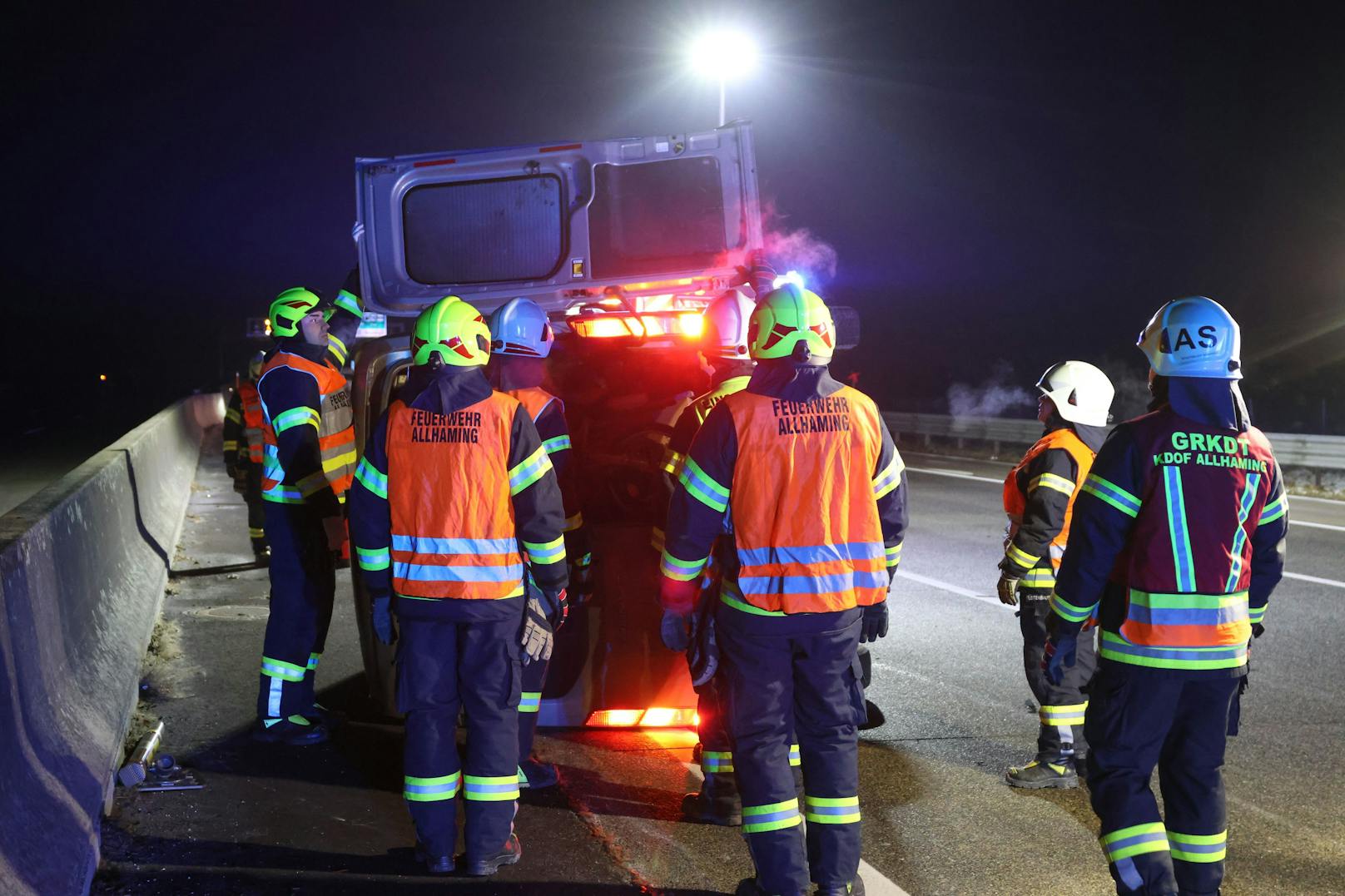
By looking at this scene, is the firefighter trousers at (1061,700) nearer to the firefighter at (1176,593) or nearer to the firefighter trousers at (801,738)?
the firefighter at (1176,593)

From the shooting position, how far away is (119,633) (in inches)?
223

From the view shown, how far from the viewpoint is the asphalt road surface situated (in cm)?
395

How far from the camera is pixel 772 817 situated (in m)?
3.71

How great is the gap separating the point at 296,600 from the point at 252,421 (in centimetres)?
371

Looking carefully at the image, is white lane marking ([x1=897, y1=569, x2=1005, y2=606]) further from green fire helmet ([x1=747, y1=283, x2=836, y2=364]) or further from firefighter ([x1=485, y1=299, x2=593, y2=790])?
green fire helmet ([x1=747, y1=283, x2=836, y2=364])

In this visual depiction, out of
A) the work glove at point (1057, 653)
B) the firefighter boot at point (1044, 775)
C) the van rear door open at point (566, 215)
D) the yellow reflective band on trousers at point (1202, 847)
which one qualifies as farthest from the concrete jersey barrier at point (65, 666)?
the firefighter boot at point (1044, 775)

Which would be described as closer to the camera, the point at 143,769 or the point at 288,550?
the point at 143,769

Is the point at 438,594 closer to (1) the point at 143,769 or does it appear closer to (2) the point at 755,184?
(1) the point at 143,769

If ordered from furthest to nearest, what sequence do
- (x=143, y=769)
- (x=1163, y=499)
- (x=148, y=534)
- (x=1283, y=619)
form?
1. (x=148, y=534)
2. (x=1283, y=619)
3. (x=143, y=769)
4. (x=1163, y=499)

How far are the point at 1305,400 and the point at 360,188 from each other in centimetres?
2640

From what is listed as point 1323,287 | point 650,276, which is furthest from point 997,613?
point 1323,287

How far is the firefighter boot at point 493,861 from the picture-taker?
13.2 feet

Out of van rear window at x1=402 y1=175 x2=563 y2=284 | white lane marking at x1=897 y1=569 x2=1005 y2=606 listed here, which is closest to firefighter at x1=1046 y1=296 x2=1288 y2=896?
van rear window at x1=402 y1=175 x2=563 y2=284

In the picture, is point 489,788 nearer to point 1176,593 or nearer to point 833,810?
point 833,810
